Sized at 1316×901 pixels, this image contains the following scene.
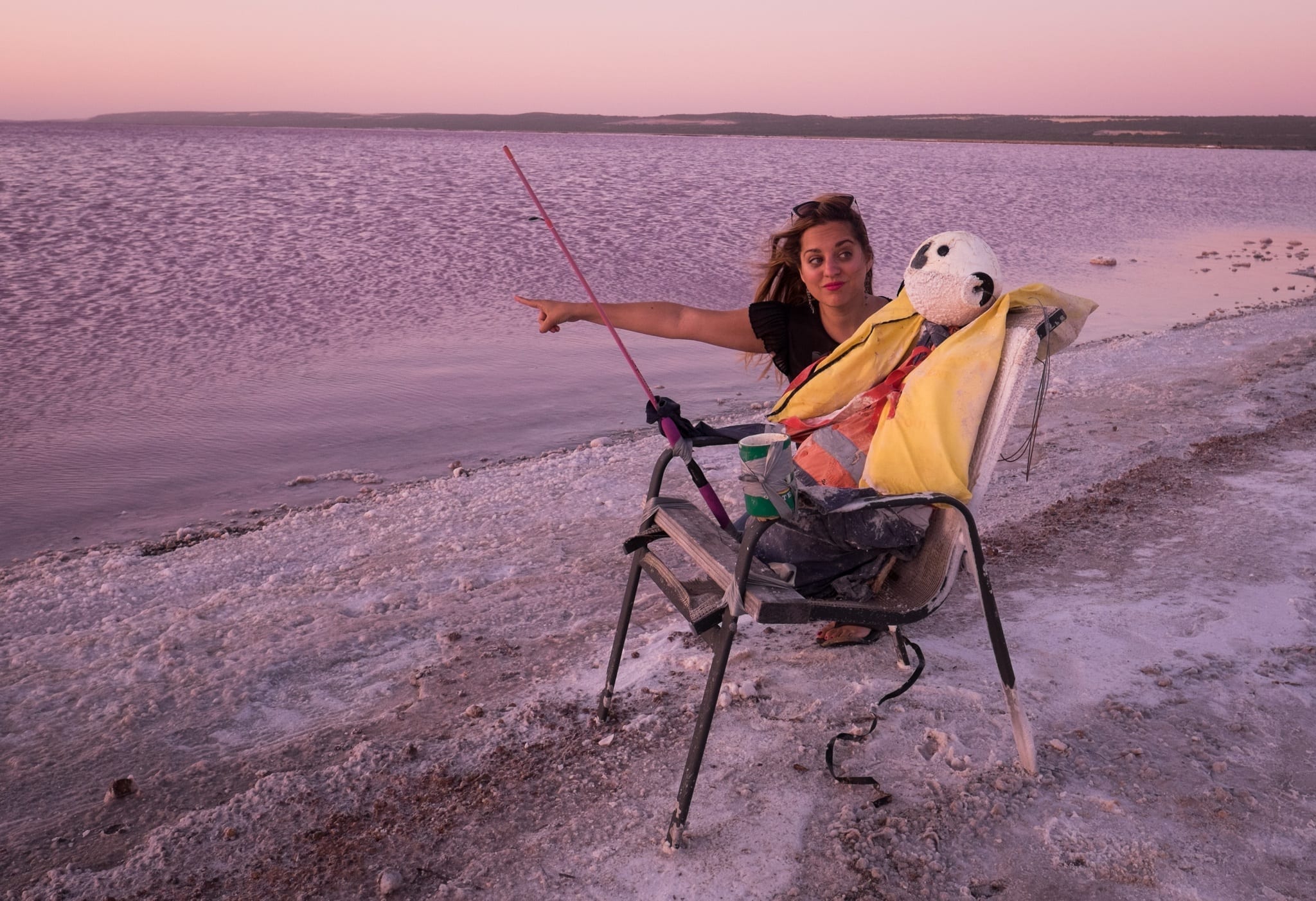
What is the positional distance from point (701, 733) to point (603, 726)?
0.81 meters

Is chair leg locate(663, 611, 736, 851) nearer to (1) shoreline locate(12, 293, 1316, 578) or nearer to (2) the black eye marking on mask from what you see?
(2) the black eye marking on mask

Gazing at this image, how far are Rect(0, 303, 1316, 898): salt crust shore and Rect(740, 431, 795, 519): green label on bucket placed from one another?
37.4 inches

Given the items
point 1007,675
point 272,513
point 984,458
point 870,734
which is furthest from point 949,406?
point 272,513

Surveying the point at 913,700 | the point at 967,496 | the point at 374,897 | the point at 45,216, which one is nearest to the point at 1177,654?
the point at 913,700

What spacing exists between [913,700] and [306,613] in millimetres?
2476

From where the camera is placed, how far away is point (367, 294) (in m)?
12.0

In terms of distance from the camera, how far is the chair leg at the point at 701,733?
97.0 inches

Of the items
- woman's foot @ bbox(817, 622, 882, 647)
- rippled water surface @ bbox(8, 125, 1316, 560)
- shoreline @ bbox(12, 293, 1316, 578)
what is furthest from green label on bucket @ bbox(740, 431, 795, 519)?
rippled water surface @ bbox(8, 125, 1316, 560)

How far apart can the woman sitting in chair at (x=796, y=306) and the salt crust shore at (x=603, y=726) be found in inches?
46.2

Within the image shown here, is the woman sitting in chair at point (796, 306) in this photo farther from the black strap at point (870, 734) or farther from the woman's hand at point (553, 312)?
the black strap at point (870, 734)

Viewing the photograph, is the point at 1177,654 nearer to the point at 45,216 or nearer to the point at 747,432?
the point at 747,432

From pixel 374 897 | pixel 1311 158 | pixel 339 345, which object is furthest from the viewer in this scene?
pixel 1311 158

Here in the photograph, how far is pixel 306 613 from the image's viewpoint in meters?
4.10

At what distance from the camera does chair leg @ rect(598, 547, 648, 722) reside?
3.07 meters
